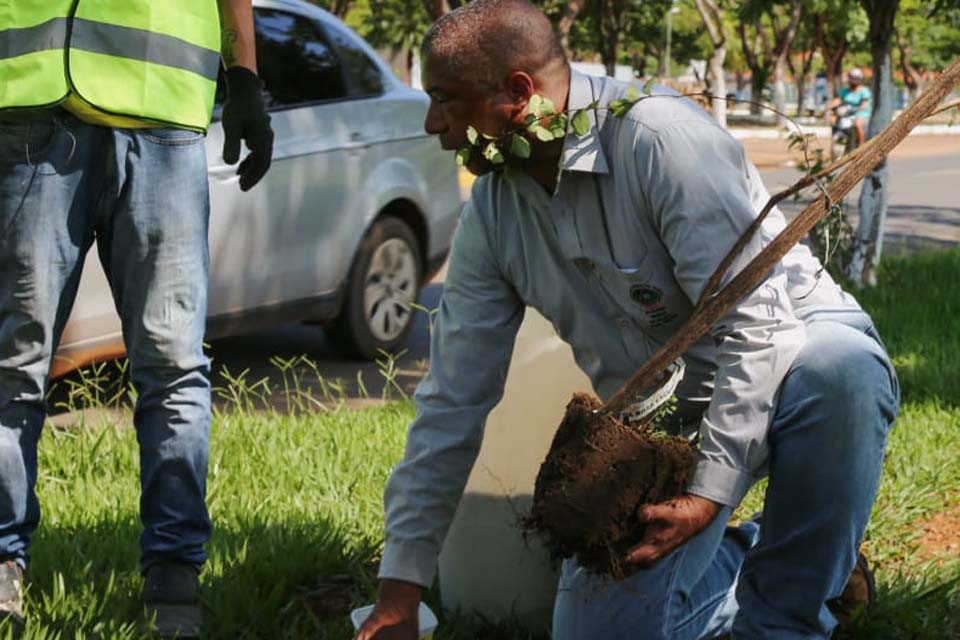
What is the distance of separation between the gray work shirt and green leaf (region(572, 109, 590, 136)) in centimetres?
5

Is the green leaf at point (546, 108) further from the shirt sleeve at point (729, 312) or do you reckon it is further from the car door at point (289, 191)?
the car door at point (289, 191)

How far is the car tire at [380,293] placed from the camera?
6.62 meters

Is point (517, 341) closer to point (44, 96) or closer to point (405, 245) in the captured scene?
point (44, 96)

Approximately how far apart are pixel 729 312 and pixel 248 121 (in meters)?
1.38

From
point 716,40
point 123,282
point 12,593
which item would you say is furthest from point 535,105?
point 716,40

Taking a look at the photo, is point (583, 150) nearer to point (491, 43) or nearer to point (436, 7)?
point (491, 43)

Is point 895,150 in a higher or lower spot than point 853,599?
lower

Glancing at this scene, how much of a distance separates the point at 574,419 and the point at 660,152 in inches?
19.0

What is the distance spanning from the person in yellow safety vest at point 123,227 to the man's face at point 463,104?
0.68 meters

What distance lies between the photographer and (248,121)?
11.1 ft

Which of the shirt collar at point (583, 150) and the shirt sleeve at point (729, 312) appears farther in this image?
the shirt collar at point (583, 150)

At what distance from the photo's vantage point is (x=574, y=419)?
8.46 feet

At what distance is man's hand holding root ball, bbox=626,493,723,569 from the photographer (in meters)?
2.42

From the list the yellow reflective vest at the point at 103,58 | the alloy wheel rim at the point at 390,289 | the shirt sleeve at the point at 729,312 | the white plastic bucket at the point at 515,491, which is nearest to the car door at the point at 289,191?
the alloy wheel rim at the point at 390,289
